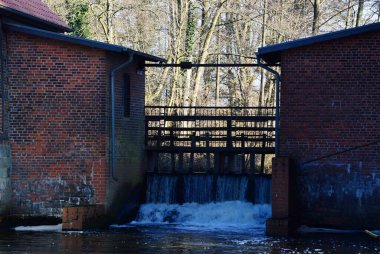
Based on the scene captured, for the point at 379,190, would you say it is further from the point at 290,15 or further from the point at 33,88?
the point at 290,15

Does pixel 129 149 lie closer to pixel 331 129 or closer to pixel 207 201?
pixel 207 201

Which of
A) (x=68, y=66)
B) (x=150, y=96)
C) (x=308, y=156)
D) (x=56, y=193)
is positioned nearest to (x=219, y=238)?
(x=308, y=156)

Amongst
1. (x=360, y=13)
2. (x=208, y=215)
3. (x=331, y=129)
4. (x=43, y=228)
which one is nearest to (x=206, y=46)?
(x=360, y=13)

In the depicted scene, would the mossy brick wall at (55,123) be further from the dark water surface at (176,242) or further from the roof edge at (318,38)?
the roof edge at (318,38)

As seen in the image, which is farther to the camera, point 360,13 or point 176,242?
point 360,13

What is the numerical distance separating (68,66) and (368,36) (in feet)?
23.8

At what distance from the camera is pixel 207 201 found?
23859 millimetres

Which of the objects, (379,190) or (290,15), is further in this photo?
(290,15)

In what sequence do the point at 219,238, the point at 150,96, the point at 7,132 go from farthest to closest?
the point at 150,96
the point at 7,132
the point at 219,238

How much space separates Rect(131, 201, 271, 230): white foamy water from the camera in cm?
2255

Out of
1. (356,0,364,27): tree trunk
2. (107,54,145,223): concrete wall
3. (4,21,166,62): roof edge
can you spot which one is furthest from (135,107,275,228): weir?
(356,0,364,27): tree trunk

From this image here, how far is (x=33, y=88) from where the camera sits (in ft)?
68.1

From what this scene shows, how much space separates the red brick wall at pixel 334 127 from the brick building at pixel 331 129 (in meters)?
0.02

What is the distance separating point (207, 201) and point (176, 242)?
5.63m
